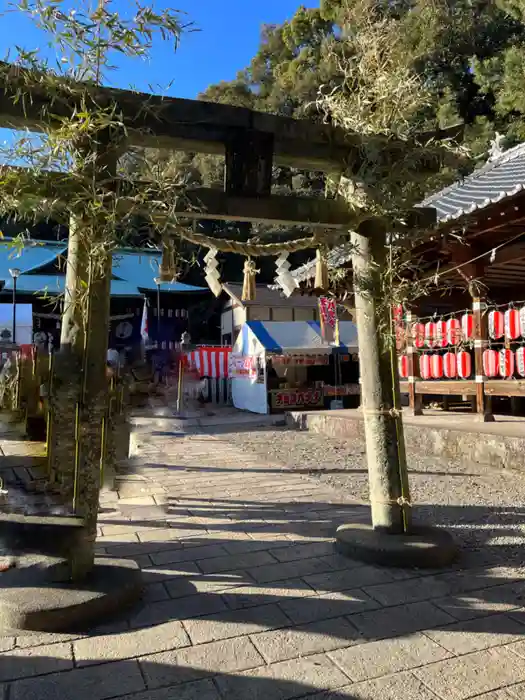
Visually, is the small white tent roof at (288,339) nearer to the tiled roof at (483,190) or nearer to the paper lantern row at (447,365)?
the tiled roof at (483,190)

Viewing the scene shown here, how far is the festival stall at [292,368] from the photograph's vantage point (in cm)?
1833

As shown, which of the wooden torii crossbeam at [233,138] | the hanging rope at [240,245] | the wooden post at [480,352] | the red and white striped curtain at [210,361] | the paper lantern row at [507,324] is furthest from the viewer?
the red and white striped curtain at [210,361]

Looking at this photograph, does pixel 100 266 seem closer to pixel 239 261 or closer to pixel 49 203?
pixel 49 203

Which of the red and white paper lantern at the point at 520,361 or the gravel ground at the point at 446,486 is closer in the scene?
the gravel ground at the point at 446,486

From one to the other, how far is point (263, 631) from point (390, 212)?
2.76 metres

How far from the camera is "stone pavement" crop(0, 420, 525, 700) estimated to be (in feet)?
7.54

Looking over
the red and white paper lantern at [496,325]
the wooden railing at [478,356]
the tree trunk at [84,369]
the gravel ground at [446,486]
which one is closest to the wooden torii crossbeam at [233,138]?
the tree trunk at [84,369]

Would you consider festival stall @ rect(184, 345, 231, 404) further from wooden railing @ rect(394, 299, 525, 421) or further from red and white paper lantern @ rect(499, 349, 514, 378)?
red and white paper lantern @ rect(499, 349, 514, 378)

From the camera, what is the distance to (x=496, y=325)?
8.49 meters

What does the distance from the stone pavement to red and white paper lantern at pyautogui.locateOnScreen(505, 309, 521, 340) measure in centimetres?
426

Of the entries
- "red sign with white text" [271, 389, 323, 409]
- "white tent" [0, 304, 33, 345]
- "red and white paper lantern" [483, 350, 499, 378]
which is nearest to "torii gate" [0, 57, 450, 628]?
"red and white paper lantern" [483, 350, 499, 378]

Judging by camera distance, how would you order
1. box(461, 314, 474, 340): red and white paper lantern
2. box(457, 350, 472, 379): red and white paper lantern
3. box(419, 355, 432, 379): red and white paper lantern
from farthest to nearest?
box(419, 355, 432, 379): red and white paper lantern < box(457, 350, 472, 379): red and white paper lantern < box(461, 314, 474, 340): red and white paper lantern

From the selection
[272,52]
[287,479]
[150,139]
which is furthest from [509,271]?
[272,52]

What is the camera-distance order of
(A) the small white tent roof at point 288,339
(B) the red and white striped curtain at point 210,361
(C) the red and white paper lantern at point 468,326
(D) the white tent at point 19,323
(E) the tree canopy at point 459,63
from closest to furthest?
(C) the red and white paper lantern at point 468,326 → (A) the small white tent roof at point 288,339 → (D) the white tent at point 19,323 → (B) the red and white striped curtain at point 210,361 → (E) the tree canopy at point 459,63
